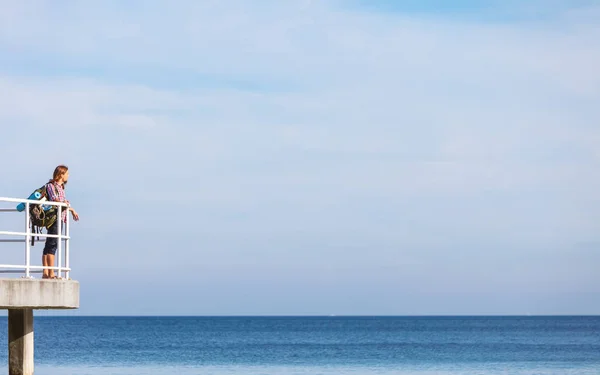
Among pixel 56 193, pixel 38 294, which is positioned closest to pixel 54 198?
pixel 56 193

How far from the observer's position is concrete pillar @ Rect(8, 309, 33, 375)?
16984 millimetres

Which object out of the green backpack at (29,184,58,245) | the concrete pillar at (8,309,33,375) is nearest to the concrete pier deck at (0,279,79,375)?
the concrete pillar at (8,309,33,375)

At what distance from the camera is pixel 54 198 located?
17.4 m

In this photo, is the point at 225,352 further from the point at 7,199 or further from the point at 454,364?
the point at 7,199

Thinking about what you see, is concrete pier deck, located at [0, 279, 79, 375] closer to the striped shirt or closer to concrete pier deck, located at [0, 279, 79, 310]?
concrete pier deck, located at [0, 279, 79, 310]

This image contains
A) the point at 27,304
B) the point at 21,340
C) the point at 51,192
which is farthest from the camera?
the point at 51,192

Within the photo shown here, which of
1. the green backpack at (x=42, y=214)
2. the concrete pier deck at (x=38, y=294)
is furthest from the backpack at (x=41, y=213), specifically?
the concrete pier deck at (x=38, y=294)

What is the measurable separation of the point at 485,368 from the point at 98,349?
32.1 meters

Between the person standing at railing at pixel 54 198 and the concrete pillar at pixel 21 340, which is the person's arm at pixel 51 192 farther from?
the concrete pillar at pixel 21 340

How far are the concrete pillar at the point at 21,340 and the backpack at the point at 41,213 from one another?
4.00 ft

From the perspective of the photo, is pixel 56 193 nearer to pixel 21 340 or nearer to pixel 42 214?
pixel 42 214

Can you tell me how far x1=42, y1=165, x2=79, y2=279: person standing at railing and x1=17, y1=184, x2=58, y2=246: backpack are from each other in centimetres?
8

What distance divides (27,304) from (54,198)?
7.21 feet

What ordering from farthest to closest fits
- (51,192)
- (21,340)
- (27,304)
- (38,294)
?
(51,192) → (21,340) → (38,294) → (27,304)
